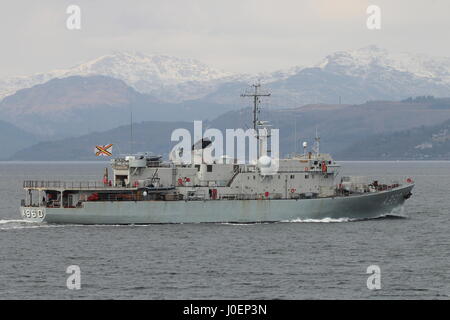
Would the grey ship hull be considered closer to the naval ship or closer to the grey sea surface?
the naval ship

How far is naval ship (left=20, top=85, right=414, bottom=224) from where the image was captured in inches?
2606

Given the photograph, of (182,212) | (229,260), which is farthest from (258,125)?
(229,260)

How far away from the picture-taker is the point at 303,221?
6812 centimetres

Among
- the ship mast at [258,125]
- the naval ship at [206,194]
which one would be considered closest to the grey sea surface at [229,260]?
the naval ship at [206,194]

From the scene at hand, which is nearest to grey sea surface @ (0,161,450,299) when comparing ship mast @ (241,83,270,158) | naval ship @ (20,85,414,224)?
naval ship @ (20,85,414,224)

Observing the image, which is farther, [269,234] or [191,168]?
[191,168]

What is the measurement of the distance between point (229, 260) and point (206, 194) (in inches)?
606

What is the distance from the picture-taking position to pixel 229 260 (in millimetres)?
52844

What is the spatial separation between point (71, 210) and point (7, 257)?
11405 millimetres

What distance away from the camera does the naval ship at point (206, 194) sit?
217ft

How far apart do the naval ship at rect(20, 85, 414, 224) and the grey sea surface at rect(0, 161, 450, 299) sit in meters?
0.93

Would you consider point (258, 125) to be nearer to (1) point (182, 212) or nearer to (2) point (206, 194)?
(2) point (206, 194)
